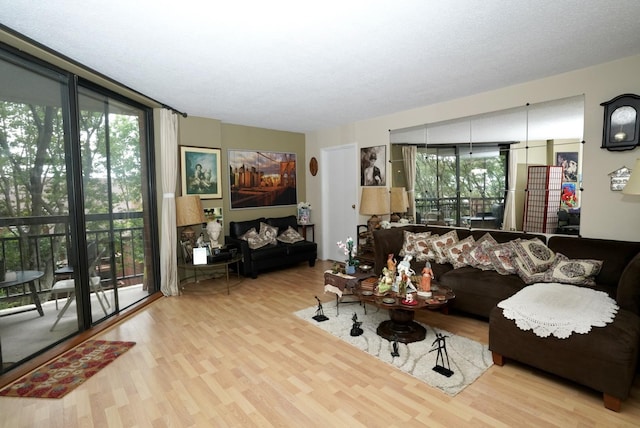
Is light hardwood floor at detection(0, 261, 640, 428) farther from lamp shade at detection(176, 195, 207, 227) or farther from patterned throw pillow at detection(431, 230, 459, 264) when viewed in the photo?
lamp shade at detection(176, 195, 207, 227)

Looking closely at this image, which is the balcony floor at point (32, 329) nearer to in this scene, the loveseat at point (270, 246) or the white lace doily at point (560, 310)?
the loveseat at point (270, 246)

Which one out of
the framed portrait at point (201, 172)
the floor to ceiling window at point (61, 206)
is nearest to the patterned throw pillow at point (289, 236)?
the framed portrait at point (201, 172)

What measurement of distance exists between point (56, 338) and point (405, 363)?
303 centimetres

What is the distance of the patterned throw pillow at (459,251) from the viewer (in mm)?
3557

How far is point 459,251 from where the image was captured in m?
3.62

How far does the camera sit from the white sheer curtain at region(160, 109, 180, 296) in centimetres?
413

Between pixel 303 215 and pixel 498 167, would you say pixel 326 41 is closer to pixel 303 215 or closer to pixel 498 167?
pixel 498 167

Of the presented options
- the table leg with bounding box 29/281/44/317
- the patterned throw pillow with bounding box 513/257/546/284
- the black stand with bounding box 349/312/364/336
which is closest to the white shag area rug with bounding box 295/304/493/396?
the black stand with bounding box 349/312/364/336

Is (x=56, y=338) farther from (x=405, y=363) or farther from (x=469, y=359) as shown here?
(x=469, y=359)

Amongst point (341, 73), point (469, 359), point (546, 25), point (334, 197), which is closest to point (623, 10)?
point (546, 25)

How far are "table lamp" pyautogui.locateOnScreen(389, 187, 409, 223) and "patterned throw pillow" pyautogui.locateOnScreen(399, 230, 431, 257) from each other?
0.66 m

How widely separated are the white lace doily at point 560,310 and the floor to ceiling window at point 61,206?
147 inches

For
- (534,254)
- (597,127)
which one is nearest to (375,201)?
(534,254)

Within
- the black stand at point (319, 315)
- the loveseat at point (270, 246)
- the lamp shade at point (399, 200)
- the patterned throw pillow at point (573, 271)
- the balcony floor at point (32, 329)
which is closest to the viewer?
the balcony floor at point (32, 329)
